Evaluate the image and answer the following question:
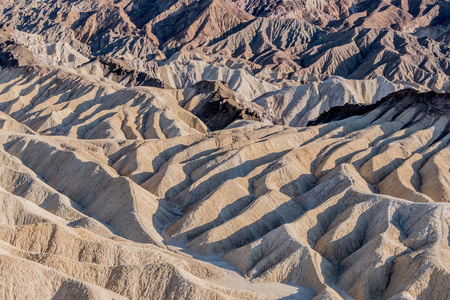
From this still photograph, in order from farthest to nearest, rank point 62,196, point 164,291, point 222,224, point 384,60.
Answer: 1. point 384,60
2. point 62,196
3. point 222,224
4. point 164,291

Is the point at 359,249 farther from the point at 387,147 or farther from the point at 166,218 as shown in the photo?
the point at 387,147

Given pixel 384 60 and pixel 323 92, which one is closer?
pixel 323 92

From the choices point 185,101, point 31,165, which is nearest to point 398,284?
point 31,165

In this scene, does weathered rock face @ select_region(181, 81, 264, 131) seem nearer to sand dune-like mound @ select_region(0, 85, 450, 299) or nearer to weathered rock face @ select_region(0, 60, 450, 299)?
weathered rock face @ select_region(0, 60, 450, 299)

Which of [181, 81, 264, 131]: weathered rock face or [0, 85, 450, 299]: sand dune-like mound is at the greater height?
[0, 85, 450, 299]: sand dune-like mound

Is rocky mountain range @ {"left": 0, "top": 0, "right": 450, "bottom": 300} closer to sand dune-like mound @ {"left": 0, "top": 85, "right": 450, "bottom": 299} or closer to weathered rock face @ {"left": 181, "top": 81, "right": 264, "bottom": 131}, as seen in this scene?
sand dune-like mound @ {"left": 0, "top": 85, "right": 450, "bottom": 299}

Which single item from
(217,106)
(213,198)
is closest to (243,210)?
(213,198)

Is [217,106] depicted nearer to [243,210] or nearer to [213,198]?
[213,198]

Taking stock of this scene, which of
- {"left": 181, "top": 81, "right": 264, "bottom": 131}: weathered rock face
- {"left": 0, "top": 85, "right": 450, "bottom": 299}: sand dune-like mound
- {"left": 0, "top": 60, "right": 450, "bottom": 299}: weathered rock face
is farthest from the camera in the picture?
{"left": 181, "top": 81, "right": 264, "bottom": 131}: weathered rock face

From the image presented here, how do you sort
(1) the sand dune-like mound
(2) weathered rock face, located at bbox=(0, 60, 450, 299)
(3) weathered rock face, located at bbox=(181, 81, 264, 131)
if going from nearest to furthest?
(2) weathered rock face, located at bbox=(0, 60, 450, 299)
(1) the sand dune-like mound
(3) weathered rock face, located at bbox=(181, 81, 264, 131)

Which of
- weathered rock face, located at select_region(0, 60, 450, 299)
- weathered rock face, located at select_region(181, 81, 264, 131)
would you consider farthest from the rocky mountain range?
weathered rock face, located at select_region(181, 81, 264, 131)

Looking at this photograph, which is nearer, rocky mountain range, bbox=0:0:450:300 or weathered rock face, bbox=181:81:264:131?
rocky mountain range, bbox=0:0:450:300
